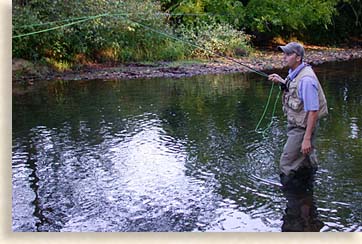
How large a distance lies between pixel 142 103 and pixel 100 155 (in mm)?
3511

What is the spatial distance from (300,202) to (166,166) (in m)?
1.65

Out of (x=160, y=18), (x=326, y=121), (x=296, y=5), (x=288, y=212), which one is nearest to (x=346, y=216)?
(x=288, y=212)

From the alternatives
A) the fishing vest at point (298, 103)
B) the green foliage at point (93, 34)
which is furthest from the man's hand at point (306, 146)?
the green foliage at point (93, 34)

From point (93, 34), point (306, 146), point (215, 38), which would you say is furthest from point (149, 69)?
point (306, 146)

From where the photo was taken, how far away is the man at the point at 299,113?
4820mm

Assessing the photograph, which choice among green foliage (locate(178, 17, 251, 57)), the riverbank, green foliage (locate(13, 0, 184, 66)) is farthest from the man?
green foliage (locate(178, 17, 251, 57))

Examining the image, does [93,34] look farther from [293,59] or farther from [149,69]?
[293,59]

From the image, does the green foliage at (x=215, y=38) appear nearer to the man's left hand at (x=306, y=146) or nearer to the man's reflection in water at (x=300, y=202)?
the man's reflection in water at (x=300, y=202)

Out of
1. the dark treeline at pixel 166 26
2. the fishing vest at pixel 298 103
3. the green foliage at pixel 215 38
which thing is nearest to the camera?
the fishing vest at pixel 298 103

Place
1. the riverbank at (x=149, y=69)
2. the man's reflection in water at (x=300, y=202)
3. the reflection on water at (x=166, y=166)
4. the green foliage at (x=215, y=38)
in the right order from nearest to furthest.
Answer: the man's reflection in water at (x=300, y=202) → the reflection on water at (x=166, y=166) → the riverbank at (x=149, y=69) → the green foliage at (x=215, y=38)

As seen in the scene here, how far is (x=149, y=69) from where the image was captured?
1440cm

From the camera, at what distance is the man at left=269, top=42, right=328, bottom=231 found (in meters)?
4.82

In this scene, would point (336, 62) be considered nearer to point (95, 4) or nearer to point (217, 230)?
point (95, 4)

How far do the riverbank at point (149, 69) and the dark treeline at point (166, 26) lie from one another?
1.42ft
